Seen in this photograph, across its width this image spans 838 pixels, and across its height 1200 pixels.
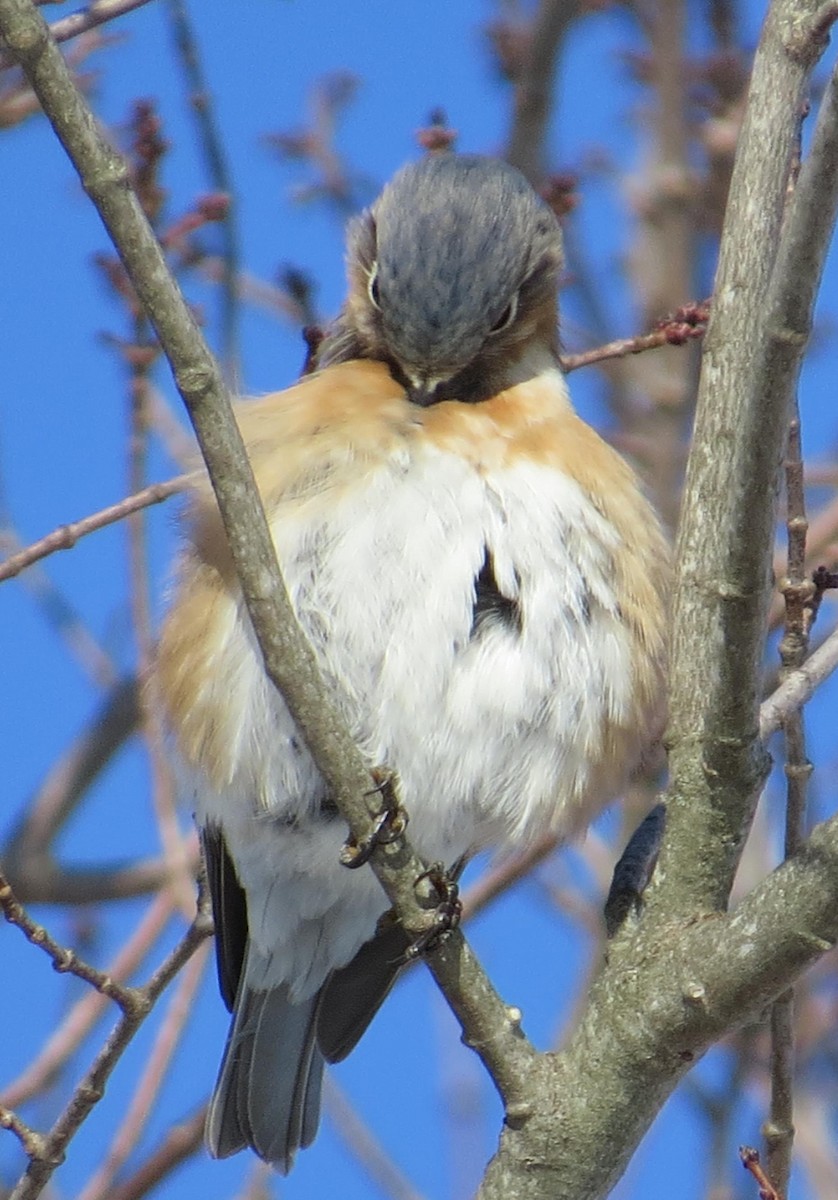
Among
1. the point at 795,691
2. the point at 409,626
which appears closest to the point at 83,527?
the point at 409,626

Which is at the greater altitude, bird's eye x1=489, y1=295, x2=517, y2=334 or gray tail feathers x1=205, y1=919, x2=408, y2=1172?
bird's eye x1=489, y1=295, x2=517, y2=334

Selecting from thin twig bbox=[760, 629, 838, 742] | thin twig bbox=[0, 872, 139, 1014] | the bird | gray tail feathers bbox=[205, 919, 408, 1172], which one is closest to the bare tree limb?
thin twig bbox=[760, 629, 838, 742]

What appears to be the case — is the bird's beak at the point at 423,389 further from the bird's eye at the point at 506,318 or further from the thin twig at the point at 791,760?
the thin twig at the point at 791,760

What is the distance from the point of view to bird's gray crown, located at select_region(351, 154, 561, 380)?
3.97 m

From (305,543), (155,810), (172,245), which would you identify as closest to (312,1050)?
(155,810)

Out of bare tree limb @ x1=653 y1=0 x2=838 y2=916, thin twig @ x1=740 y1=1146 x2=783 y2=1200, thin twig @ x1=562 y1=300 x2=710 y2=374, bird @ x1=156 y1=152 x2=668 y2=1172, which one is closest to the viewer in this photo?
bare tree limb @ x1=653 y1=0 x2=838 y2=916

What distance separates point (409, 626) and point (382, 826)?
75 centimetres

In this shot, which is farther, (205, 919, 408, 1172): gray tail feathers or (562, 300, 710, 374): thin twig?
(205, 919, 408, 1172): gray tail feathers

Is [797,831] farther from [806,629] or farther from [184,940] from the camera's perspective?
[184,940]

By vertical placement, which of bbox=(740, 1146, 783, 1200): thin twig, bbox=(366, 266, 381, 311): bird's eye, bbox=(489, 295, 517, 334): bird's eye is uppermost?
bbox=(366, 266, 381, 311): bird's eye

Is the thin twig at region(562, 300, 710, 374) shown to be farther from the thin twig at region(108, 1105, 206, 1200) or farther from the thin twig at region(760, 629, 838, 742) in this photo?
the thin twig at region(108, 1105, 206, 1200)

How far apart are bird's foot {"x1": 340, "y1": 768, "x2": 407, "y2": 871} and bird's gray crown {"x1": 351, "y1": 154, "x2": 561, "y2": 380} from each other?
1295 mm

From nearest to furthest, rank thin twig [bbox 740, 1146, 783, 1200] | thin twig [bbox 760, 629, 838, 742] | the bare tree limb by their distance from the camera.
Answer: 1. the bare tree limb
2. thin twig [bbox 740, 1146, 783, 1200]
3. thin twig [bbox 760, 629, 838, 742]

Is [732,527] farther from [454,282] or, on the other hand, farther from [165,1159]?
[165,1159]
